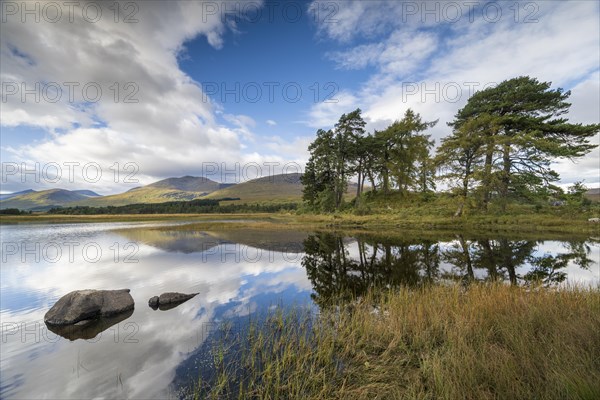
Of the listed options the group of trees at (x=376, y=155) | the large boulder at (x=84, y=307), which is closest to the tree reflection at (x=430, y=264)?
the large boulder at (x=84, y=307)

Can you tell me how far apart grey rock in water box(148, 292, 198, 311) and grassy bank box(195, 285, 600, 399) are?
15.4ft

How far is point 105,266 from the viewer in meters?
18.1

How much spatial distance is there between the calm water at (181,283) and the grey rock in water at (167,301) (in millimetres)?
364

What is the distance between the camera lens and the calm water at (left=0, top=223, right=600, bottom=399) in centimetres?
598

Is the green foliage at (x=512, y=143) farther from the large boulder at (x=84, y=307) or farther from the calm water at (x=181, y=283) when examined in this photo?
the large boulder at (x=84, y=307)

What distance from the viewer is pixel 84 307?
9.01m

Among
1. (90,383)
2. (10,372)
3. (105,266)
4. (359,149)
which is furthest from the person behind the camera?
(359,149)

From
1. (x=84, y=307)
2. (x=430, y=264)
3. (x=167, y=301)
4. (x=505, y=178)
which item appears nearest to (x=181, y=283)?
(x=167, y=301)

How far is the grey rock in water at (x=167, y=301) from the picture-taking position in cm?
1029

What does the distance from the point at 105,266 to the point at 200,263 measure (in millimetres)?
6708

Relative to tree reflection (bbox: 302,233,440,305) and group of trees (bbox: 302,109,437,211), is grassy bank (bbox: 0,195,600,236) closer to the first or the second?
group of trees (bbox: 302,109,437,211)

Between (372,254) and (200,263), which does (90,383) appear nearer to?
(200,263)

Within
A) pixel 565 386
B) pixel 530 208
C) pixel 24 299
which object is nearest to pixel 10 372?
pixel 24 299

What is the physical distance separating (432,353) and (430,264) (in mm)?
10855
